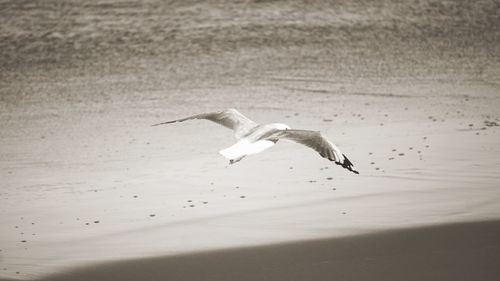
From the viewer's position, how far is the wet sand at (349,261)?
221 inches

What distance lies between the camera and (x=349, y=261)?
19.2ft

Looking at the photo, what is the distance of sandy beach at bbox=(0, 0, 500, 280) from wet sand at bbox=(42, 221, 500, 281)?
2 cm

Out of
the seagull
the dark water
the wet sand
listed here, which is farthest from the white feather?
the dark water

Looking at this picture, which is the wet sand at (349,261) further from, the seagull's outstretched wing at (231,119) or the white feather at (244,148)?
the seagull's outstretched wing at (231,119)

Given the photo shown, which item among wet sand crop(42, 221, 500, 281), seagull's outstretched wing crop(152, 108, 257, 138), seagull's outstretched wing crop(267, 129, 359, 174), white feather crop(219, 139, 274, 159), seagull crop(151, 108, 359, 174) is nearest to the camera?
wet sand crop(42, 221, 500, 281)

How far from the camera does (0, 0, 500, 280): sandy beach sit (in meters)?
6.11

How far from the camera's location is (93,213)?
709 centimetres

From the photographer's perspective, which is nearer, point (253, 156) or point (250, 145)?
point (250, 145)

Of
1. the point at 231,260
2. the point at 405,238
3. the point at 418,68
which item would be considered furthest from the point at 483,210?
the point at 418,68

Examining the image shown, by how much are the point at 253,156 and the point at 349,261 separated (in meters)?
2.76

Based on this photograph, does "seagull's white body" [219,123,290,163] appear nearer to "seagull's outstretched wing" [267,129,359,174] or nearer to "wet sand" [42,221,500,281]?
"seagull's outstretched wing" [267,129,359,174]

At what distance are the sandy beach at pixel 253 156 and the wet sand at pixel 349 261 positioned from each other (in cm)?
2

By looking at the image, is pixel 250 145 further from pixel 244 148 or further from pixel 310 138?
pixel 310 138

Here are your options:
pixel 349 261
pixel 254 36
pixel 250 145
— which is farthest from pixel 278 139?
pixel 254 36
